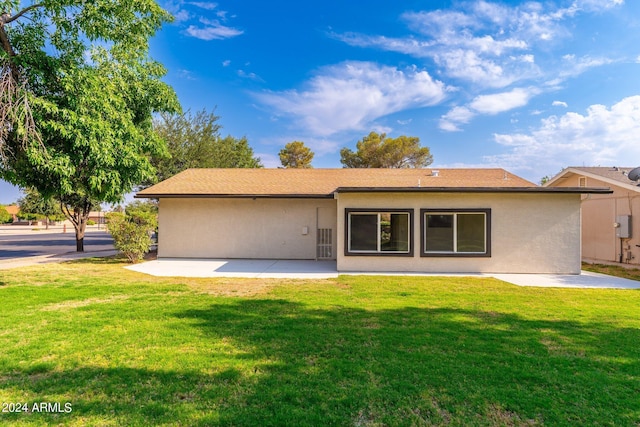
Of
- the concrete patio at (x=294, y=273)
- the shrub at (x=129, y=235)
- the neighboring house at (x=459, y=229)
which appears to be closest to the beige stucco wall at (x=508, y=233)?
the neighboring house at (x=459, y=229)

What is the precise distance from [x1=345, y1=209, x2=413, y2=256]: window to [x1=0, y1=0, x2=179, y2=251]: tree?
6.79 metres

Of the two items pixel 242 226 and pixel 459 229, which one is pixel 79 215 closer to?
pixel 242 226

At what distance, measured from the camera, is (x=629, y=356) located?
13.3 ft

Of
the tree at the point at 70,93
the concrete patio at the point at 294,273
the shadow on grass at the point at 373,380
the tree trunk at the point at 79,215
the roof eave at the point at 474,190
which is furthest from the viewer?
the tree trunk at the point at 79,215

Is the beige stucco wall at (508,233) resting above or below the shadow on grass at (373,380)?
above

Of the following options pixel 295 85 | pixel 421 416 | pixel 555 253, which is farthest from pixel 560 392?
pixel 295 85

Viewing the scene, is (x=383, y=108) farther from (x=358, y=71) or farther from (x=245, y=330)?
(x=245, y=330)

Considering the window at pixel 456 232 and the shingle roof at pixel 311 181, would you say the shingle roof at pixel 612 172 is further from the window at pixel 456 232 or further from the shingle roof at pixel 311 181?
the window at pixel 456 232

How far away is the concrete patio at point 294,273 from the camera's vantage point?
30.9ft

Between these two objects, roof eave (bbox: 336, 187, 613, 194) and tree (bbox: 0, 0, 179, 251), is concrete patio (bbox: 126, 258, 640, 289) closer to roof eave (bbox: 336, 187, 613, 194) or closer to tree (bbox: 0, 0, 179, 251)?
roof eave (bbox: 336, 187, 613, 194)

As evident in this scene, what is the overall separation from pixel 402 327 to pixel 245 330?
2484mm

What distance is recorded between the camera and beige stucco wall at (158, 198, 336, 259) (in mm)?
14695

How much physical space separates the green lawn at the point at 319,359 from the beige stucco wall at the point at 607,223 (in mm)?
8591

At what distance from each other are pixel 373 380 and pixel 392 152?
28123mm
